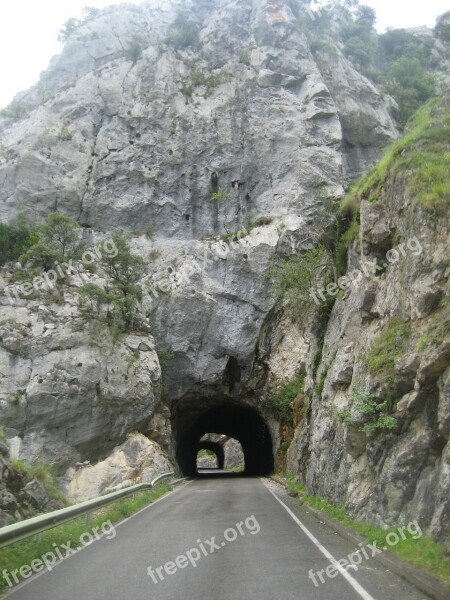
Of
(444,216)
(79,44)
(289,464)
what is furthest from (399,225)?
(79,44)

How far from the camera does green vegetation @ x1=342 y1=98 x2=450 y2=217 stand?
1214cm

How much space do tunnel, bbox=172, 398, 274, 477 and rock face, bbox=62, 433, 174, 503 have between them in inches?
327

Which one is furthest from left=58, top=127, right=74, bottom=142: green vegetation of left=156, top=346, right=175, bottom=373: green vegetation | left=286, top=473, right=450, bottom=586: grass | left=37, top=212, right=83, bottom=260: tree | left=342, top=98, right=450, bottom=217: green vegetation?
left=286, top=473, right=450, bottom=586: grass

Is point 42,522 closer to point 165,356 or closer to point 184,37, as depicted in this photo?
point 165,356

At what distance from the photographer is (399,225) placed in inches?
567

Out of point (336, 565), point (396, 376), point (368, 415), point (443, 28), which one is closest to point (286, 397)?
point (368, 415)

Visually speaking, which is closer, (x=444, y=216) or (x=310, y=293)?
(x=444, y=216)

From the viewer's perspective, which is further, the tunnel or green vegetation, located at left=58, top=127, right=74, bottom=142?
green vegetation, located at left=58, top=127, right=74, bottom=142

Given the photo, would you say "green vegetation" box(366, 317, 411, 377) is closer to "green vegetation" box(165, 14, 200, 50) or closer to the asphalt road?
the asphalt road

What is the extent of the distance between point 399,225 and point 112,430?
58.1 ft

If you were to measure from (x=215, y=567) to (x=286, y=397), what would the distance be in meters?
23.3

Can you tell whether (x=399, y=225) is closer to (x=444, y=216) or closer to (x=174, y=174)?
(x=444, y=216)

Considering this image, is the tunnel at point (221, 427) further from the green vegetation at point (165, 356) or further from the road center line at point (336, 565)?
the road center line at point (336, 565)

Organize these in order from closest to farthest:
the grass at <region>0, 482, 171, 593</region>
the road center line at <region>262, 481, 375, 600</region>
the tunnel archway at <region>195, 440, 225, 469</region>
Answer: the road center line at <region>262, 481, 375, 600</region>, the grass at <region>0, 482, 171, 593</region>, the tunnel archway at <region>195, 440, 225, 469</region>
